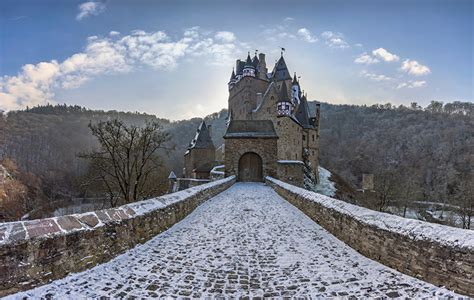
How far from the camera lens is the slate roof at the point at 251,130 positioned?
858 inches

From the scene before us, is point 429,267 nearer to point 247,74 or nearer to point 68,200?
point 247,74

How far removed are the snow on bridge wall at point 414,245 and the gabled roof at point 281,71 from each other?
133 ft

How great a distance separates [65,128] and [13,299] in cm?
8180

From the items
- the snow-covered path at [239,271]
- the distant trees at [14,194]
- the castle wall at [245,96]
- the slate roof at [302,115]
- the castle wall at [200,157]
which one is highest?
the castle wall at [245,96]

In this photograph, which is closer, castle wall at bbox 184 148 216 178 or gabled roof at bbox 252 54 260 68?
castle wall at bbox 184 148 216 178

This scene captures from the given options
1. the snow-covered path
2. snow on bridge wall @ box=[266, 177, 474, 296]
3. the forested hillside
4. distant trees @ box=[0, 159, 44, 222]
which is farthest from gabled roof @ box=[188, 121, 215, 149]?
snow on bridge wall @ box=[266, 177, 474, 296]

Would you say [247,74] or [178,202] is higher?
[247,74]

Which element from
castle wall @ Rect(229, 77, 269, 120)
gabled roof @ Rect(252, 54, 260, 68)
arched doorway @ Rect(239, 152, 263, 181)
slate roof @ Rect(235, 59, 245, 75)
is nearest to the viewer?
arched doorway @ Rect(239, 152, 263, 181)

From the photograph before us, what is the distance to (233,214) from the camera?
333 inches

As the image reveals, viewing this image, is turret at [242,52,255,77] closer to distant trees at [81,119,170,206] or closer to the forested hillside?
the forested hillside

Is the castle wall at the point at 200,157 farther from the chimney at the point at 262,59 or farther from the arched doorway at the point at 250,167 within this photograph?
the chimney at the point at 262,59

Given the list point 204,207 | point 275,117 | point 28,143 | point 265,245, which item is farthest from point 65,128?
point 265,245

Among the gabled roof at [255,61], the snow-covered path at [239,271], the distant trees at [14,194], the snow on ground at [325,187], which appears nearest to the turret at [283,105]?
the snow on ground at [325,187]

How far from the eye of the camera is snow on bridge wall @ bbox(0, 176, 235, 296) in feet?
9.54
